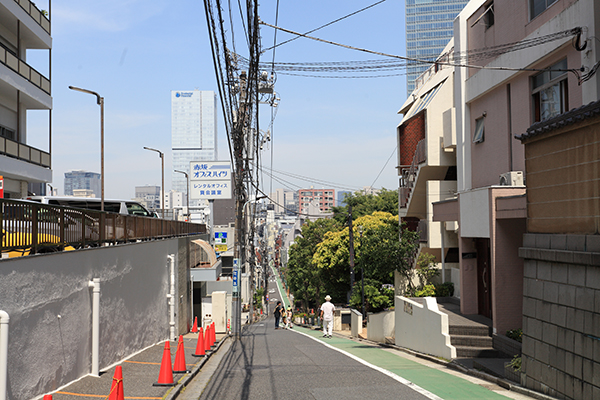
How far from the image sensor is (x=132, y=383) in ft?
33.6

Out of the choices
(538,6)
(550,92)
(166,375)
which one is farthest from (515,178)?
(166,375)

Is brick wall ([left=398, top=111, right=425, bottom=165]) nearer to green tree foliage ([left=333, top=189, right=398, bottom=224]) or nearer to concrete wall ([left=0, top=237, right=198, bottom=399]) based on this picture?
concrete wall ([left=0, top=237, right=198, bottom=399])

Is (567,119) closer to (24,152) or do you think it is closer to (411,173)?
(411,173)

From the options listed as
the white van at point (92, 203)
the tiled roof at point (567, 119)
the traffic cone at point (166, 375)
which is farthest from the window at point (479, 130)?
the white van at point (92, 203)

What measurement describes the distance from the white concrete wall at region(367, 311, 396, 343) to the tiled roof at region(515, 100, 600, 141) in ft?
40.6

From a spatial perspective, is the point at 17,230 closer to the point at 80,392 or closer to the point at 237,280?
the point at 80,392

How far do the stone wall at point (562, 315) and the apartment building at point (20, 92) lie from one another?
2071cm

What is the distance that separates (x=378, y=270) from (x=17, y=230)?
19178 millimetres

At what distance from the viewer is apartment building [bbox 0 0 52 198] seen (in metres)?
22.2

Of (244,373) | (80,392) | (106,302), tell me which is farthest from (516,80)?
(80,392)

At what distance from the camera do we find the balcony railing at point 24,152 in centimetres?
2234

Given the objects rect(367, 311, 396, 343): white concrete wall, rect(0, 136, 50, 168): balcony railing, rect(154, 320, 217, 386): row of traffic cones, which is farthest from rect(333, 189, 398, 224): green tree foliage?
rect(154, 320, 217, 386): row of traffic cones

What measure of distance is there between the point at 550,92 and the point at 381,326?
11798 millimetres

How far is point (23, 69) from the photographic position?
77.4 ft
